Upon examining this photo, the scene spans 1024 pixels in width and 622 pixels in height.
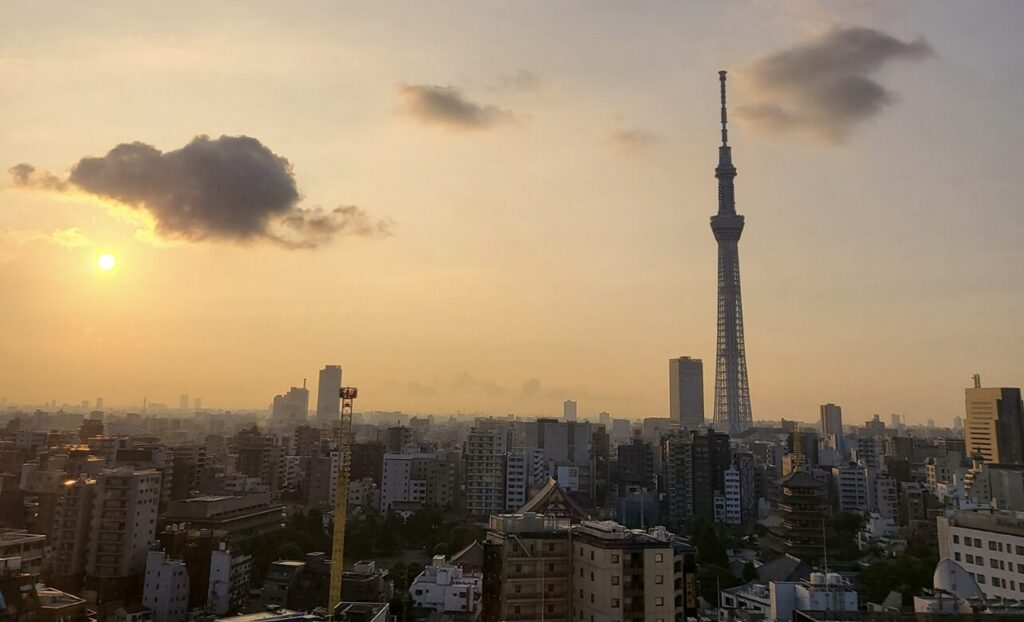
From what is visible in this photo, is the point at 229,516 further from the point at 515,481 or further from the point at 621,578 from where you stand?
the point at 621,578

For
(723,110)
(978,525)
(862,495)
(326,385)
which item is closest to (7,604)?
(978,525)

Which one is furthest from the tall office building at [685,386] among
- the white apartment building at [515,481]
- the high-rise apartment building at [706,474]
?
the white apartment building at [515,481]

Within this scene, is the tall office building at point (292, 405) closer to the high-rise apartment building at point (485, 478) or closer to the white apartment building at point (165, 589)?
the high-rise apartment building at point (485, 478)

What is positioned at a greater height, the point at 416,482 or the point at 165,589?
the point at 416,482

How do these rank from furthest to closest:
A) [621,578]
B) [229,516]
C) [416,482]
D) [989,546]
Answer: [416,482]
[229,516]
[989,546]
[621,578]

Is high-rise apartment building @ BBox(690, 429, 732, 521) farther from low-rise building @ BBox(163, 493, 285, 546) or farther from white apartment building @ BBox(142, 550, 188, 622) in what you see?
white apartment building @ BBox(142, 550, 188, 622)

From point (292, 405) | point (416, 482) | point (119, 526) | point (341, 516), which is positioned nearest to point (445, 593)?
point (341, 516)
